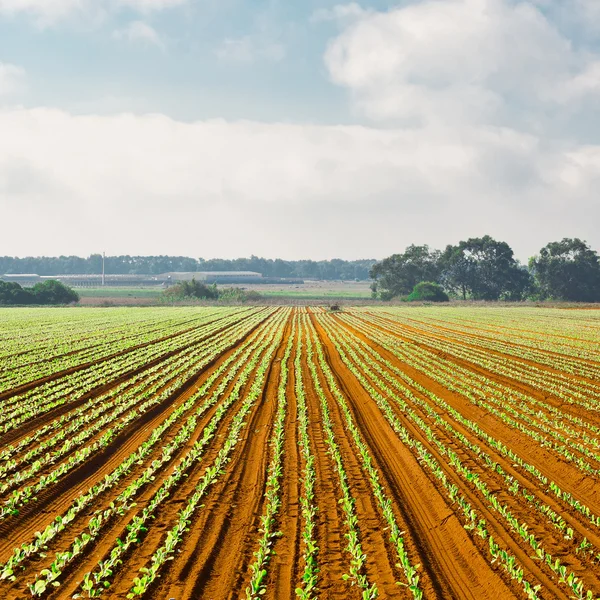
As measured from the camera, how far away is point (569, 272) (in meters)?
104

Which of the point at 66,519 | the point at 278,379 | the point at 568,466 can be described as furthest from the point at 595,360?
the point at 66,519

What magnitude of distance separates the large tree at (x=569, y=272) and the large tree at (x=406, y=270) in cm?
2127

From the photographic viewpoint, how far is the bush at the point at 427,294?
331 feet

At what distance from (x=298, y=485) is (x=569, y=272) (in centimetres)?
10872

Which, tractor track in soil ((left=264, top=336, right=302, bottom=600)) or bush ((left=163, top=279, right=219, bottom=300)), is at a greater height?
bush ((left=163, top=279, right=219, bottom=300))

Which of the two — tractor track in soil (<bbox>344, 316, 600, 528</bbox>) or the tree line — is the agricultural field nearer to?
tractor track in soil (<bbox>344, 316, 600, 528</bbox>)

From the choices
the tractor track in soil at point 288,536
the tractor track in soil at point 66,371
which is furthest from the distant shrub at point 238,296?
the tractor track in soil at point 288,536

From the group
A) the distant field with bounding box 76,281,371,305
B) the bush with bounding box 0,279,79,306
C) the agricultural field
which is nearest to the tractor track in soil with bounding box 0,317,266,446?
the agricultural field

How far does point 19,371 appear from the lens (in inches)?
777

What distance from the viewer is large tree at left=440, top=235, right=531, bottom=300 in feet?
360

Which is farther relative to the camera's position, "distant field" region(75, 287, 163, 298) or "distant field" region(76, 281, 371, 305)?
"distant field" region(75, 287, 163, 298)

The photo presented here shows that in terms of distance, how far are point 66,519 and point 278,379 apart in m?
11.5

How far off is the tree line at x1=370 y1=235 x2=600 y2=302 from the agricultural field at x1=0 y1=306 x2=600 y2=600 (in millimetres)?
94474

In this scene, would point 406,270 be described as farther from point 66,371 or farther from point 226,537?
point 226,537
